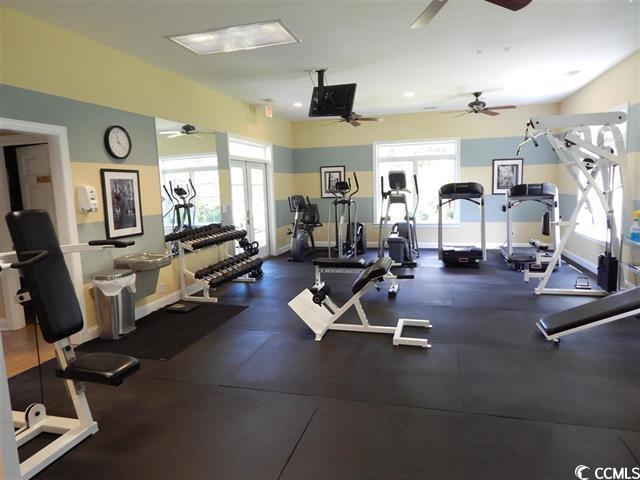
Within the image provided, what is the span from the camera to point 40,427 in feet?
7.89

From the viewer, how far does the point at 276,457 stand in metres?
2.14

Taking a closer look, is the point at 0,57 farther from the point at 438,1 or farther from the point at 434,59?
the point at 434,59

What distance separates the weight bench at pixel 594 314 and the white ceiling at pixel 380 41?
252cm

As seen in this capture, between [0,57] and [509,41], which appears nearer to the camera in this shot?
[0,57]

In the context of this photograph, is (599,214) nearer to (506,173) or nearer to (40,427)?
(506,173)

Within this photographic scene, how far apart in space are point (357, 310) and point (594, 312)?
1.94m

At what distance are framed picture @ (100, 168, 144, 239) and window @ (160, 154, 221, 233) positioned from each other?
20.4 inches

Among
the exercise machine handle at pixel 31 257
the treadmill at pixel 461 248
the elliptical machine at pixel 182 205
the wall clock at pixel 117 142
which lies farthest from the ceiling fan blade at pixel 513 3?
the treadmill at pixel 461 248

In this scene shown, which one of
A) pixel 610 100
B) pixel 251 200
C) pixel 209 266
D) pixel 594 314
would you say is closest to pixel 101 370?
pixel 209 266

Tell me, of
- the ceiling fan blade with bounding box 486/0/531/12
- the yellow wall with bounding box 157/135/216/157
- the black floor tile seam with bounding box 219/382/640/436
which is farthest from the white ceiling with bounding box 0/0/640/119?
the black floor tile seam with bounding box 219/382/640/436

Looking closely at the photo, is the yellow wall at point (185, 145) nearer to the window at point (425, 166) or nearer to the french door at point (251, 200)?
the french door at point (251, 200)

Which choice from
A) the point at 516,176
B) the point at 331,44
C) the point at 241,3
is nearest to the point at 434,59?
the point at 331,44

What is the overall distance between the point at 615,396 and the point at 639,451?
61 cm

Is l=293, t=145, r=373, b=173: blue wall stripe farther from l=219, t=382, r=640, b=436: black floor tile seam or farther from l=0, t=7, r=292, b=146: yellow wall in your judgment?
l=219, t=382, r=640, b=436: black floor tile seam
